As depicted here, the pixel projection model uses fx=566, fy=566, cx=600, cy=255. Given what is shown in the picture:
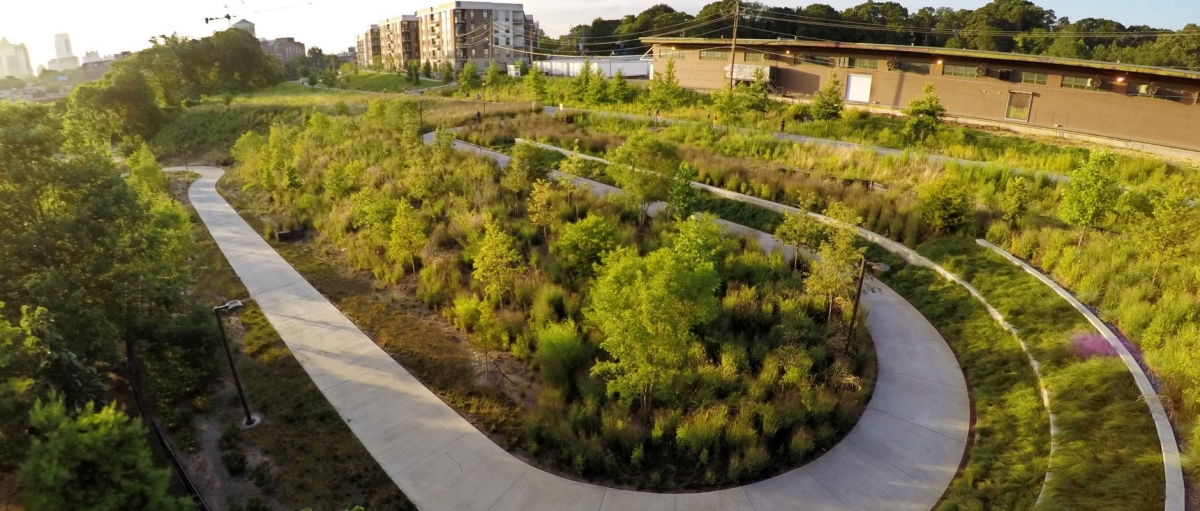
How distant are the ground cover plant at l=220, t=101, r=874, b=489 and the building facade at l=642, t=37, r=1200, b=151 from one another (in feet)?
76.5

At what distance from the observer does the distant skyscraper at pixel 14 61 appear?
144 metres

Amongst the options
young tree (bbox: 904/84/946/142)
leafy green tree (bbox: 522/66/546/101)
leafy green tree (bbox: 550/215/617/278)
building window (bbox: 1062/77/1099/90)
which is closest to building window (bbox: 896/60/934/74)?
building window (bbox: 1062/77/1099/90)

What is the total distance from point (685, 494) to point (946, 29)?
261ft

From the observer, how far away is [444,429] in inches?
432

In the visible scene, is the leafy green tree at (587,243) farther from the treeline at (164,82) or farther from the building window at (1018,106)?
the treeline at (164,82)

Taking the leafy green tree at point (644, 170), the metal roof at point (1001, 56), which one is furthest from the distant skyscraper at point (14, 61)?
the leafy green tree at point (644, 170)

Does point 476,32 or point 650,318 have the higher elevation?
point 476,32

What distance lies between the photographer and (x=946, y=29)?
69375 mm

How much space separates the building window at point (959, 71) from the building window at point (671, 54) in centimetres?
2105

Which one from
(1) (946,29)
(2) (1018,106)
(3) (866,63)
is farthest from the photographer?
(1) (946,29)

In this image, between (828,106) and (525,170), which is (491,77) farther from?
(525,170)

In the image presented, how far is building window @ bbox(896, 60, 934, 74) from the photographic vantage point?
34.7 meters

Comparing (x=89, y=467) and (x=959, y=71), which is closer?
(x=89, y=467)

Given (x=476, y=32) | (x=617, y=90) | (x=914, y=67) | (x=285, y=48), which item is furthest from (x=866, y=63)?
(x=285, y=48)
